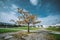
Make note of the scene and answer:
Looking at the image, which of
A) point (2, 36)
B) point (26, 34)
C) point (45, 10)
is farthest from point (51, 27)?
point (2, 36)

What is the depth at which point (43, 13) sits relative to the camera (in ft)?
8.74

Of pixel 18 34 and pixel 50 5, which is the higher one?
pixel 50 5

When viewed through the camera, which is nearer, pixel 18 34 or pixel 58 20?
pixel 18 34

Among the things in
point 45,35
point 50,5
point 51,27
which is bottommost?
point 45,35

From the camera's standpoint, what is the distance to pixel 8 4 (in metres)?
2.61

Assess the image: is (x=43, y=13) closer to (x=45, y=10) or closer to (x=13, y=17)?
(x=45, y=10)

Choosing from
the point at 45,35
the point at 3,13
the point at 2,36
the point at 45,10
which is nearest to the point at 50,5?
the point at 45,10

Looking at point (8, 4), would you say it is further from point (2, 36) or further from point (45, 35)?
point (45, 35)

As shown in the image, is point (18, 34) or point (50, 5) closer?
point (18, 34)

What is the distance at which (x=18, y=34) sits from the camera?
2.50 metres

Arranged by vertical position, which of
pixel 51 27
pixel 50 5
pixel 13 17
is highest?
pixel 50 5

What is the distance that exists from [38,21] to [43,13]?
0.69ft

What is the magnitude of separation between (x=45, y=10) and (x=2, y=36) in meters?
1.05

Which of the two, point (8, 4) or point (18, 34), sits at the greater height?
point (8, 4)
